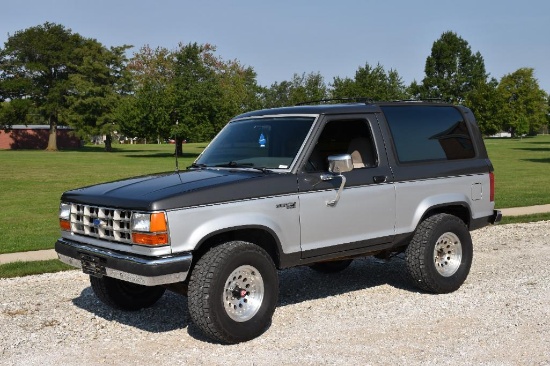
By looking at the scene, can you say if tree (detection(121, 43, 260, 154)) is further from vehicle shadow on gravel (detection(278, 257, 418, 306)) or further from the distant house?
vehicle shadow on gravel (detection(278, 257, 418, 306))

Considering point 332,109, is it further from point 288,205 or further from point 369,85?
point 369,85

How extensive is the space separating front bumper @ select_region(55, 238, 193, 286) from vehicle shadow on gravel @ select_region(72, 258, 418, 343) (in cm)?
86

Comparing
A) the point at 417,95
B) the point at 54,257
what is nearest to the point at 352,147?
the point at 54,257

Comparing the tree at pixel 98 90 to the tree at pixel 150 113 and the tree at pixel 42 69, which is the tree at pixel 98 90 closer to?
the tree at pixel 42 69

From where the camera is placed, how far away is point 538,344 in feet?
18.6

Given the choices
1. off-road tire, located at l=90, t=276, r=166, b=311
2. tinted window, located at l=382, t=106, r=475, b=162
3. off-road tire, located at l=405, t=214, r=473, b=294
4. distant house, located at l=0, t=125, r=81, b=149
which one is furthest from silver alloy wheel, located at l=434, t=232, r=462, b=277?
distant house, located at l=0, t=125, r=81, b=149

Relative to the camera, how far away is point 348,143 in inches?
276

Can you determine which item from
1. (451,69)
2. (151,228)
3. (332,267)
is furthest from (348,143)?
(451,69)

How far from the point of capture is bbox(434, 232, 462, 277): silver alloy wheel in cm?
748

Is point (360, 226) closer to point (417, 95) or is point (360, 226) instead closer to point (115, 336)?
point (115, 336)

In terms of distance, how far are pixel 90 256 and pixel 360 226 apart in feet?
8.58

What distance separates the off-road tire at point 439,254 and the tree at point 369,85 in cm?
5291

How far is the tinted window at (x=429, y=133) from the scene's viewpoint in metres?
7.24

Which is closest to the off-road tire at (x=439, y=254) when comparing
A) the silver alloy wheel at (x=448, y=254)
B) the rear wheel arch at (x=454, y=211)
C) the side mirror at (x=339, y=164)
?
the silver alloy wheel at (x=448, y=254)
